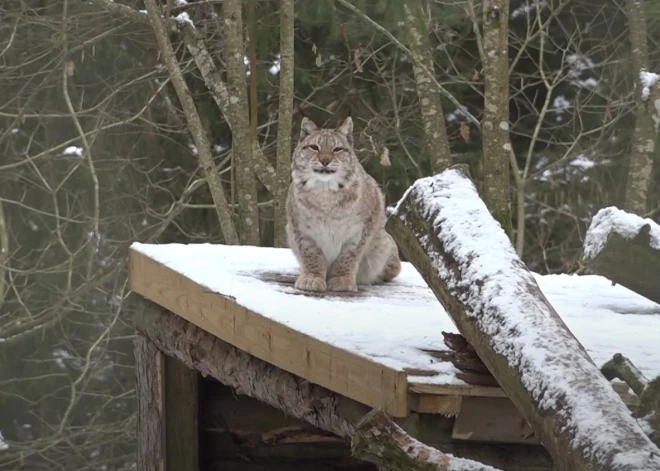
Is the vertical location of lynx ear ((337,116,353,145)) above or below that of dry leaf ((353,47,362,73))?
below

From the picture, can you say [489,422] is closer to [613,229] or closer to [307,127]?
[613,229]

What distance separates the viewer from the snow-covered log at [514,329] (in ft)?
5.98

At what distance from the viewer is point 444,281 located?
102 inches

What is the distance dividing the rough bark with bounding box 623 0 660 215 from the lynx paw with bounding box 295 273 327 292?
4.12 meters

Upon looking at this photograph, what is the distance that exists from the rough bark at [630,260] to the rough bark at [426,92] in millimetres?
4202

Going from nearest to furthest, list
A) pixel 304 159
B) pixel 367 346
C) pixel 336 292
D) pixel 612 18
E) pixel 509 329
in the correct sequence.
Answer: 1. pixel 509 329
2. pixel 367 346
3. pixel 336 292
4. pixel 304 159
5. pixel 612 18

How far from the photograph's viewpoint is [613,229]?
9.11ft

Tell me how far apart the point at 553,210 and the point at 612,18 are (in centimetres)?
170

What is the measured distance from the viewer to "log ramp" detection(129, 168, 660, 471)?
1.99 meters

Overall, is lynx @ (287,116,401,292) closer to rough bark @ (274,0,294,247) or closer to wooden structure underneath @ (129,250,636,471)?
wooden structure underneath @ (129,250,636,471)

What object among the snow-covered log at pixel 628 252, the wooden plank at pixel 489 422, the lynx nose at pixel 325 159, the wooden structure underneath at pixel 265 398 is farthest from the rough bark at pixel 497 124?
the wooden plank at pixel 489 422

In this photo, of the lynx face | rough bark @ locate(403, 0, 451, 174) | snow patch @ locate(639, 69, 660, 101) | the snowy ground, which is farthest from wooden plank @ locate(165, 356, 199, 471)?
snow patch @ locate(639, 69, 660, 101)

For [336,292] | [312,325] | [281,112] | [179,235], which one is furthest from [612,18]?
[312,325]

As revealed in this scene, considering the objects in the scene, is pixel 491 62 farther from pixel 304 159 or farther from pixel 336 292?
pixel 336 292
